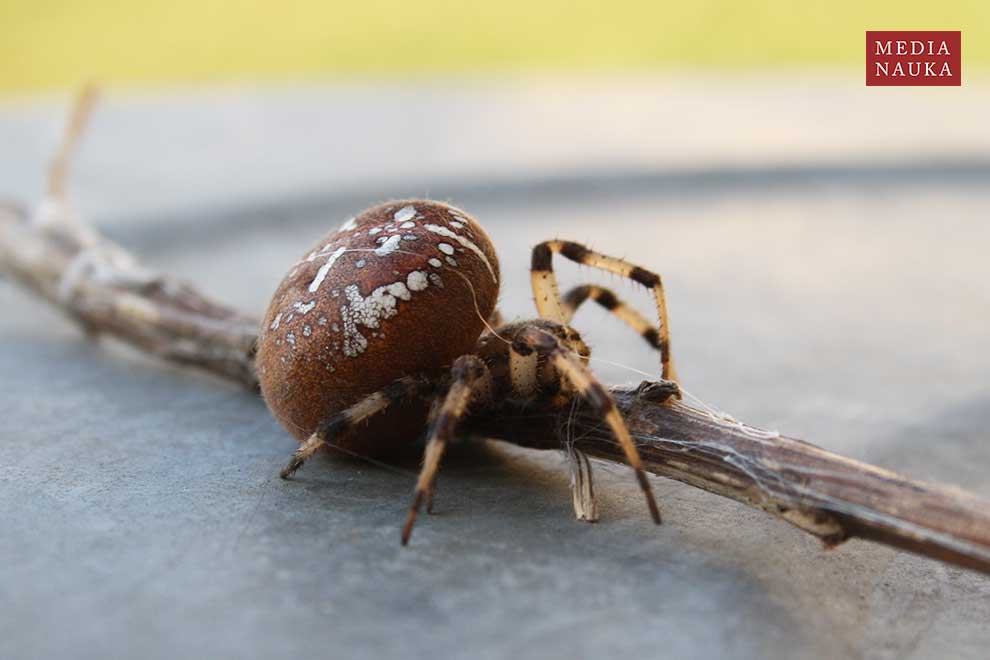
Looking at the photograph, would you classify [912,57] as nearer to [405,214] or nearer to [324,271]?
[405,214]

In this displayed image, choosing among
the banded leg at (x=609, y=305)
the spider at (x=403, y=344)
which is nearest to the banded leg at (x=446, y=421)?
the spider at (x=403, y=344)

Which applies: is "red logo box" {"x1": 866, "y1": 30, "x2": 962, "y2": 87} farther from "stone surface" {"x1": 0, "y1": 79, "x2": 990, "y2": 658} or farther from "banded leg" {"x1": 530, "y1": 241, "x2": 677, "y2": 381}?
"banded leg" {"x1": 530, "y1": 241, "x2": 677, "y2": 381}

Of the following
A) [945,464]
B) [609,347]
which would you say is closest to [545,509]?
[945,464]

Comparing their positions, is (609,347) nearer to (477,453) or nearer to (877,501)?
(477,453)

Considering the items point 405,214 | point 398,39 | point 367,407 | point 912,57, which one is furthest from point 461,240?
point 398,39

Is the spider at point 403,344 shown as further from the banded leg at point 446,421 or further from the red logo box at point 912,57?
the red logo box at point 912,57

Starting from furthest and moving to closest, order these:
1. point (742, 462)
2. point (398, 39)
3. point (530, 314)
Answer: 1. point (398, 39)
2. point (530, 314)
3. point (742, 462)
